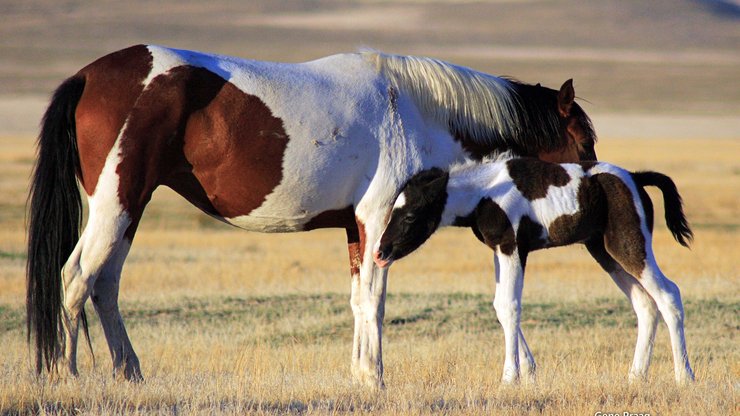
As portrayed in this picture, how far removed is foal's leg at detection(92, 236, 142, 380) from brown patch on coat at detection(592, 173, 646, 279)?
10.8 ft

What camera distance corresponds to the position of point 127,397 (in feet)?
20.4

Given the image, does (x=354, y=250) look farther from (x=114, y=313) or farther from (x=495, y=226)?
(x=114, y=313)

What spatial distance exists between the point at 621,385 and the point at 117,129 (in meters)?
3.65

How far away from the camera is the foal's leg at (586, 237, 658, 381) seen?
24.4 feet

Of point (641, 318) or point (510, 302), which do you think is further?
point (641, 318)

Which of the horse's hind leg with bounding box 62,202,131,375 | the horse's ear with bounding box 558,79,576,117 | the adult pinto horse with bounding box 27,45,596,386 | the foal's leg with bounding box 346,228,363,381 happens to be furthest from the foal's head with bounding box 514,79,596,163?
the horse's hind leg with bounding box 62,202,131,375

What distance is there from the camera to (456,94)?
7602 millimetres

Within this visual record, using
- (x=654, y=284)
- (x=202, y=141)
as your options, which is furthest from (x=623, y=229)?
(x=202, y=141)

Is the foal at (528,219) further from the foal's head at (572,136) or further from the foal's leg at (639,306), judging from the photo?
the foal's head at (572,136)

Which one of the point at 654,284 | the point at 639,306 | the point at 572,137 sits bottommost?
the point at 639,306

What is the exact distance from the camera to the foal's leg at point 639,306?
7.45 m

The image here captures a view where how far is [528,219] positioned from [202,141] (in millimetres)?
2262

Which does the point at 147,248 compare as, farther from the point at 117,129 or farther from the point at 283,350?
the point at 117,129

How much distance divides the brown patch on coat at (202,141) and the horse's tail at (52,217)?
518mm
